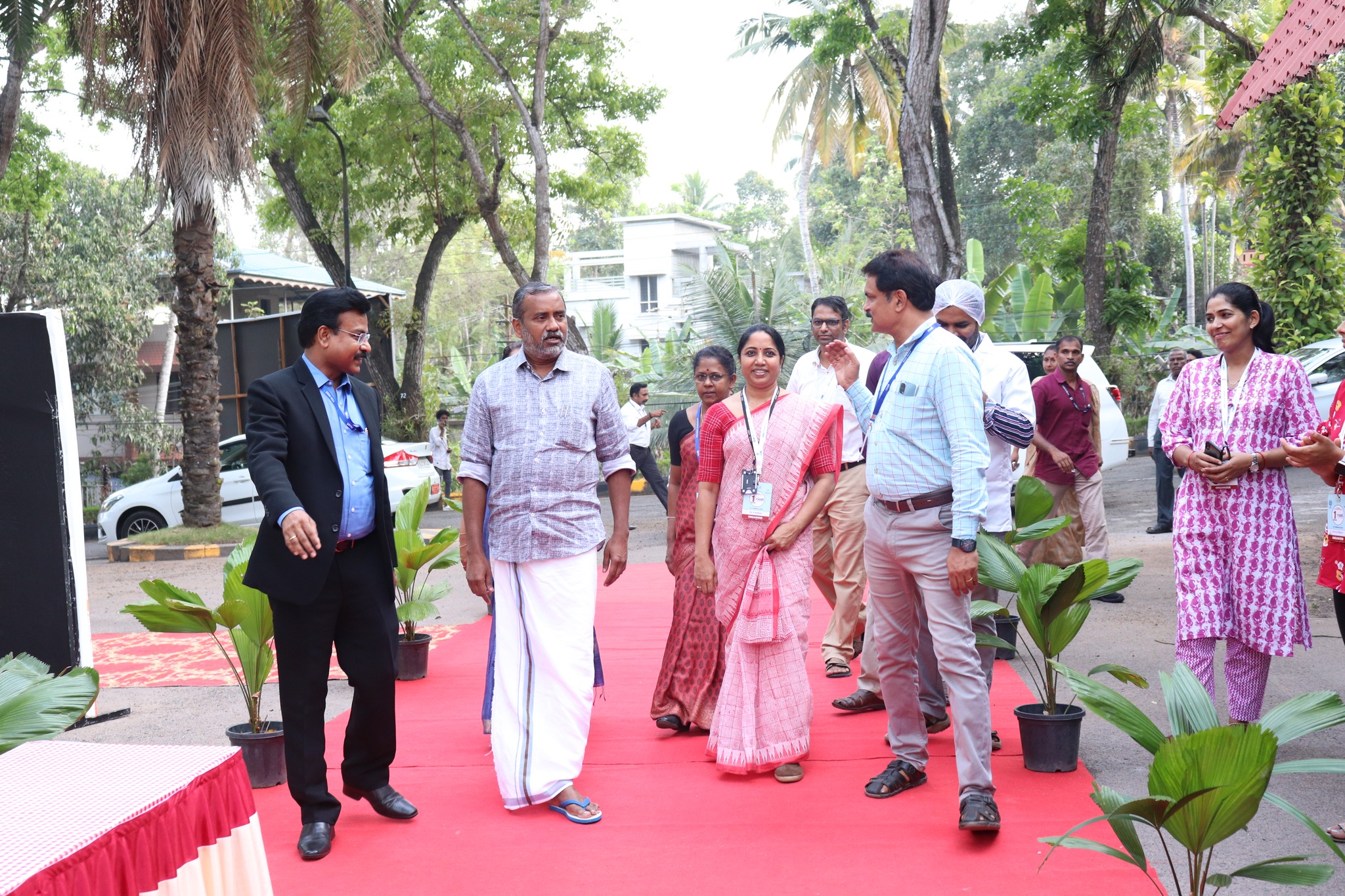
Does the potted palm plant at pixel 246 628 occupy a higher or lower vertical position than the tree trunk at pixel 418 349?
lower

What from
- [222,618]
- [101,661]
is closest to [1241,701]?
[222,618]

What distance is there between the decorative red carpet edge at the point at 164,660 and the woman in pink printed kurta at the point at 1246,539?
440 cm

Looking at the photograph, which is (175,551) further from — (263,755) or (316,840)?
(316,840)

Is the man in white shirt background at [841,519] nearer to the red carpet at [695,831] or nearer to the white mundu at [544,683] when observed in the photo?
the red carpet at [695,831]

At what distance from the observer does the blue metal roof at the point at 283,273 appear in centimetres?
2519

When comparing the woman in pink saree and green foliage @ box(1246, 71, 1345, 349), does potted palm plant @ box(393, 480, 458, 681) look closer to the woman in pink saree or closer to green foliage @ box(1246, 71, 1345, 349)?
the woman in pink saree

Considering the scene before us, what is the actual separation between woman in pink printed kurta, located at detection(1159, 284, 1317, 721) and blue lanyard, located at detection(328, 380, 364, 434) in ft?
10.2

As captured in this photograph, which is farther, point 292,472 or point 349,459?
point 349,459

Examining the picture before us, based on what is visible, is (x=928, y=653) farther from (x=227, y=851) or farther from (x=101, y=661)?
(x=101, y=661)

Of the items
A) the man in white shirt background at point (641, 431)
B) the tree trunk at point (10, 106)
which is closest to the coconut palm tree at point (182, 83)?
the tree trunk at point (10, 106)

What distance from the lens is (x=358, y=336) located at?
3.98 metres

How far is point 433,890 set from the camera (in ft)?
11.5

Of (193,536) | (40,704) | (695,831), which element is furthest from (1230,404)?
(193,536)

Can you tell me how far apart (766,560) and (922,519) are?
2.60ft
